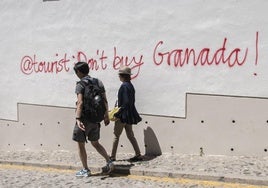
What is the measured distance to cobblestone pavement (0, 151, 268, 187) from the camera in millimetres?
5829

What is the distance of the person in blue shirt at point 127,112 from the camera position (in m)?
6.75

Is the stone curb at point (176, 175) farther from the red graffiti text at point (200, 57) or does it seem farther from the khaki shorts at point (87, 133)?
the red graffiti text at point (200, 57)

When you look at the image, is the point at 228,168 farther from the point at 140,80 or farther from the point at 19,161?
the point at 19,161

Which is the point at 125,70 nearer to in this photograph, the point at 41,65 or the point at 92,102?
the point at 92,102

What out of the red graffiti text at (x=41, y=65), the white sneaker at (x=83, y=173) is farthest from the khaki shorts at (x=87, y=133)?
the red graffiti text at (x=41, y=65)

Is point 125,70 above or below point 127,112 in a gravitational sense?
above

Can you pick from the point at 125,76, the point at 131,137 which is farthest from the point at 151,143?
the point at 125,76

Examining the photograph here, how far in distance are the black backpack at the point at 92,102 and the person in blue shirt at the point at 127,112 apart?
67 centimetres

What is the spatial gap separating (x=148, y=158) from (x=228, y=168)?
1519 millimetres

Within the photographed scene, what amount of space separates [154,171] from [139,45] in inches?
91.2

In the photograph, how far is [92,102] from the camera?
240 inches

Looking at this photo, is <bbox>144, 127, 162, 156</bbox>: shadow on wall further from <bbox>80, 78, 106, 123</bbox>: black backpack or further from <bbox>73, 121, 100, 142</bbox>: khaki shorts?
<bbox>80, 78, 106, 123</bbox>: black backpack

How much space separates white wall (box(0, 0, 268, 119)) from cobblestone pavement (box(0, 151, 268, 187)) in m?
0.92

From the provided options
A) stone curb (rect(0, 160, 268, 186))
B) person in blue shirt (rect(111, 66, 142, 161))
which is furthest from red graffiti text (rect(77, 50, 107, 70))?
stone curb (rect(0, 160, 268, 186))
